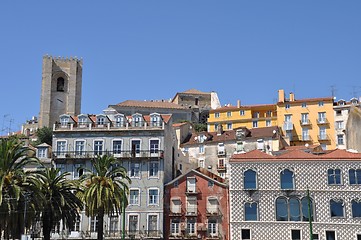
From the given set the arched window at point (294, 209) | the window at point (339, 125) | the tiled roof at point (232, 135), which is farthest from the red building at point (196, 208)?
the window at point (339, 125)

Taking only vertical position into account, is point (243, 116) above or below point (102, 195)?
above

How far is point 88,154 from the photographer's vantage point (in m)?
69.9

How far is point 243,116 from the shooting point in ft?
385

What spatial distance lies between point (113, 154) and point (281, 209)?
901 inches

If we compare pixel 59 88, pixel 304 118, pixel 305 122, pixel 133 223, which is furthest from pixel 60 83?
pixel 133 223

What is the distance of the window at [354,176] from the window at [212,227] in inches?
667

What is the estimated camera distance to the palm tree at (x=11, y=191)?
4706cm

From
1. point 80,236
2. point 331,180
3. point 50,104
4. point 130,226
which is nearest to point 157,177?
point 130,226

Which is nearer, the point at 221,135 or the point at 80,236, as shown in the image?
the point at 80,236

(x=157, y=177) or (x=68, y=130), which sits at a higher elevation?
(x=68, y=130)

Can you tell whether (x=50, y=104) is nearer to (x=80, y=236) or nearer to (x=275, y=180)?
(x=80, y=236)

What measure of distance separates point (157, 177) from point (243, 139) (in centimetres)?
2707

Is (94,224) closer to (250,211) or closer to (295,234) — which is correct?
(250,211)

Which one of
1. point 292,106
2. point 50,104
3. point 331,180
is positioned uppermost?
point 50,104
